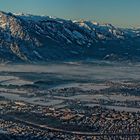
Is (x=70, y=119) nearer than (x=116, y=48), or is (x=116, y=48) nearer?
(x=70, y=119)

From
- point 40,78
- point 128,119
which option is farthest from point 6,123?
point 40,78

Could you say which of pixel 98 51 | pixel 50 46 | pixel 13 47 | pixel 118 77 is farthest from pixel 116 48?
pixel 118 77

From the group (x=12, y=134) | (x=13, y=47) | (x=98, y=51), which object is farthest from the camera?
(x=98, y=51)

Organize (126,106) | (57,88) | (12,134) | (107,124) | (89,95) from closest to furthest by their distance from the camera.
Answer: (12,134) < (107,124) < (126,106) < (89,95) < (57,88)

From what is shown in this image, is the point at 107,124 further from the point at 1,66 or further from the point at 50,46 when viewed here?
the point at 50,46

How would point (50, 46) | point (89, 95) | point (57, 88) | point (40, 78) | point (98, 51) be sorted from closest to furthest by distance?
point (89, 95), point (57, 88), point (40, 78), point (50, 46), point (98, 51)

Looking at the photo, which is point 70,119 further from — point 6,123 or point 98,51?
point 98,51
